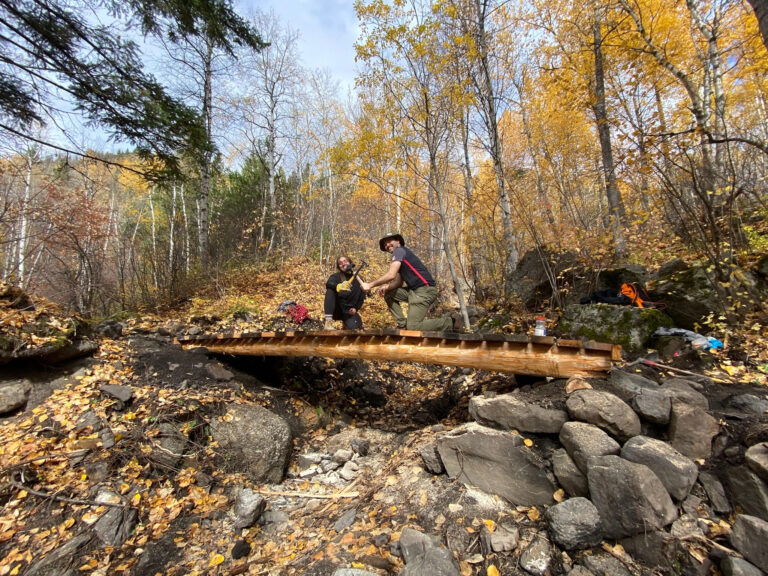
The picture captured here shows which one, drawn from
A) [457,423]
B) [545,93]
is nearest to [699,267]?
[457,423]

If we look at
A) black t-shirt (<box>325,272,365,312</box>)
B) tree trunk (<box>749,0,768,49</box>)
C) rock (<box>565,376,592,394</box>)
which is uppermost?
tree trunk (<box>749,0,768,49</box>)

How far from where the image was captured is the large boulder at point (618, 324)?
4465 mm

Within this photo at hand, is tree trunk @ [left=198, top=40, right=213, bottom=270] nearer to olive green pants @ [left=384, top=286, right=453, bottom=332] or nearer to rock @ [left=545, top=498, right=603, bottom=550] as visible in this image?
olive green pants @ [left=384, top=286, right=453, bottom=332]

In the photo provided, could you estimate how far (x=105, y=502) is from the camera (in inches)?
119

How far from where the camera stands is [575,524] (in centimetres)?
231

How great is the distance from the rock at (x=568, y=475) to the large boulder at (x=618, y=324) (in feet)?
8.31

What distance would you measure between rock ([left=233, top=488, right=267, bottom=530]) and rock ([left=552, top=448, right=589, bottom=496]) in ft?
9.82

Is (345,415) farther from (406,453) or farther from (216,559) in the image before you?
(216,559)

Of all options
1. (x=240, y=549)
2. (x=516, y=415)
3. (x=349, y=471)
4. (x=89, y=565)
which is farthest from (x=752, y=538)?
(x=89, y=565)

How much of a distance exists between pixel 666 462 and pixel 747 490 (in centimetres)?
42

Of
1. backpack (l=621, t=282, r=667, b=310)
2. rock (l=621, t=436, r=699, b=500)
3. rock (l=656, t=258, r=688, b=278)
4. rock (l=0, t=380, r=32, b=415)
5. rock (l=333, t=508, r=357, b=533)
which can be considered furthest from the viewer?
rock (l=656, t=258, r=688, b=278)

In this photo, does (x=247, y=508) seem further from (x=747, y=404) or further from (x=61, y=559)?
(x=747, y=404)

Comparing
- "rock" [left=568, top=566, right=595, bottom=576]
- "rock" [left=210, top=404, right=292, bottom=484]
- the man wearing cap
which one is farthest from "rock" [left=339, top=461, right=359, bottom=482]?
"rock" [left=568, top=566, right=595, bottom=576]

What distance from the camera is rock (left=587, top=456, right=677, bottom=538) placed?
2178 millimetres
